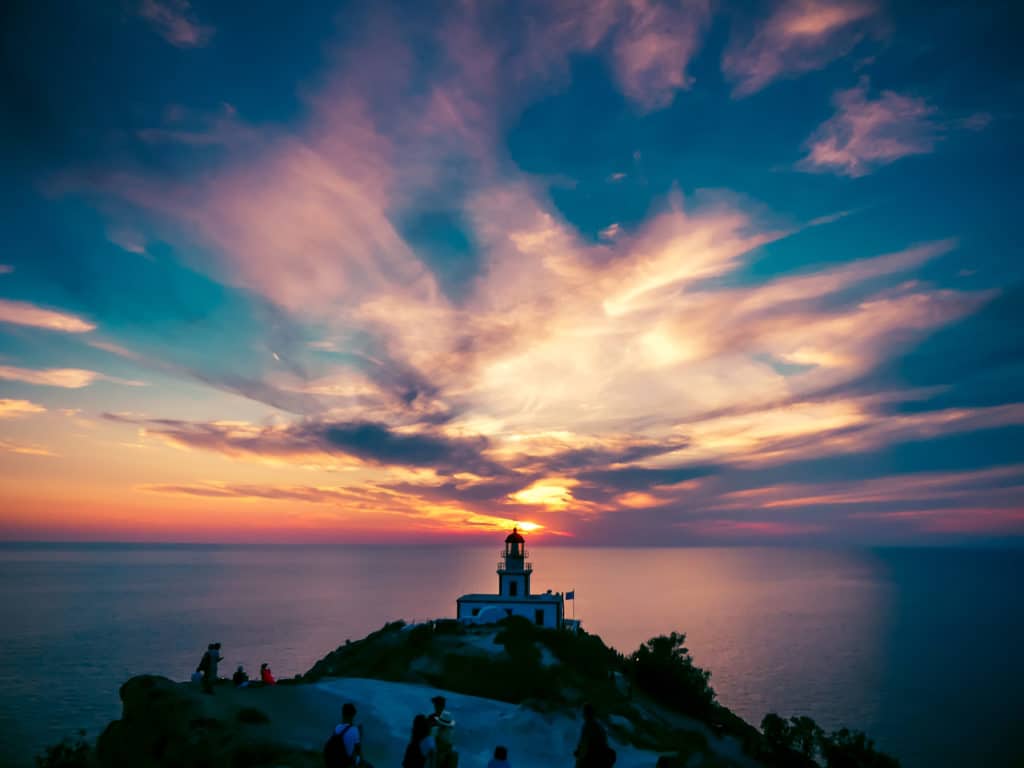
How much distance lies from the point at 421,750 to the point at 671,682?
43616mm

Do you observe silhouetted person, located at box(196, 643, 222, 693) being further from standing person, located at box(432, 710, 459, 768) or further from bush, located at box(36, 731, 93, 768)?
bush, located at box(36, 731, 93, 768)

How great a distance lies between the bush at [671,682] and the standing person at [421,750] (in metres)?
39.7

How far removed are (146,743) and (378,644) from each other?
87.7 ft

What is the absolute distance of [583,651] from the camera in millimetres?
47188

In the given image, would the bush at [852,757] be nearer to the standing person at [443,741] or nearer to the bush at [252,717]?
the bush at [252,717]

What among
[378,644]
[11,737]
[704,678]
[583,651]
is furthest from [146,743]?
[11,737]

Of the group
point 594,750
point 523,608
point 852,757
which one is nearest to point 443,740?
point 594,750

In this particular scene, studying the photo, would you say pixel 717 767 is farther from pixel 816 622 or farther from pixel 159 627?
pixel 816 622

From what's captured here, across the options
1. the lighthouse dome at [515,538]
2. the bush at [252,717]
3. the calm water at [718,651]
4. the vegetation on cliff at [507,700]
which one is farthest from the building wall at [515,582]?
the bush at [252,717]

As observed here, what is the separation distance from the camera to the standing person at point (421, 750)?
1403cm

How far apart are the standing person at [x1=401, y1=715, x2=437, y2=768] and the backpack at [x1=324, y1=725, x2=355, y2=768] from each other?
1.34 m

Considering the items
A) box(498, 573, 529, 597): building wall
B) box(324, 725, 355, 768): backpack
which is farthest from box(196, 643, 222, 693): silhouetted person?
box(498, 573, 529, 597): building wall

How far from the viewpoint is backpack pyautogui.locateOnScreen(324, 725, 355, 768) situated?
13.4 meters

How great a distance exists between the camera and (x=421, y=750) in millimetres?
14070
